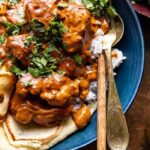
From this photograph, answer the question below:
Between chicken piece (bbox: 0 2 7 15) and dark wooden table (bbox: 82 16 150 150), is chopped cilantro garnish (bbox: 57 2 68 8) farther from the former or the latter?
dark wooden table (bbox: 82 16 150 150)

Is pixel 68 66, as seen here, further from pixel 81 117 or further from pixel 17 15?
pixel 17 15

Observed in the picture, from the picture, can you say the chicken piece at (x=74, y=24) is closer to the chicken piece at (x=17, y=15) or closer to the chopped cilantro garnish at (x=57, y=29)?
the chopped cilantro garnish at (x=57, y=29)

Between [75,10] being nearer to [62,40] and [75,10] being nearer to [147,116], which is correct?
[62,40]

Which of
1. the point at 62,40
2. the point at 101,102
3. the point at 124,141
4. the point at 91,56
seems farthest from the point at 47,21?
the point at 124,141

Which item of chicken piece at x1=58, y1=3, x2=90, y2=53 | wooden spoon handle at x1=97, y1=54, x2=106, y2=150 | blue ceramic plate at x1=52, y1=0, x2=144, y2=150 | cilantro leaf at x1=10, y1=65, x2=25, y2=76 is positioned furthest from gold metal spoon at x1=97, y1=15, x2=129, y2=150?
cilantro leaf at x1=10, y1=65, x2=25, y2=76

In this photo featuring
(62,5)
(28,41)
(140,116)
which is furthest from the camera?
(140,116)

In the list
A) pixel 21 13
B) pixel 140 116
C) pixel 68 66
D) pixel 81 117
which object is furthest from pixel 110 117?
pixel 21 13

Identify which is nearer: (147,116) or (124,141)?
(124,141)
